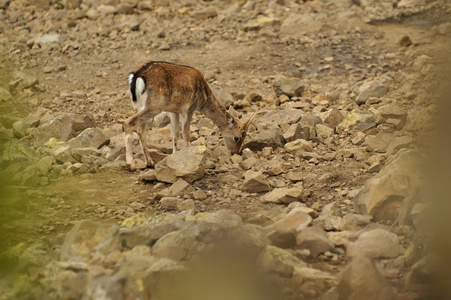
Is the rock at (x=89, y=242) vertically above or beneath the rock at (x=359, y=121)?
above

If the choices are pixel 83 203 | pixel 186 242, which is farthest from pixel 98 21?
pixel 186 242

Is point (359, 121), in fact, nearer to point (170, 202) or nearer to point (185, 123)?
point (185, 123)

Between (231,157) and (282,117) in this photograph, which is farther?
(282,117)

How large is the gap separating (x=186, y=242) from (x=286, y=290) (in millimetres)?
921

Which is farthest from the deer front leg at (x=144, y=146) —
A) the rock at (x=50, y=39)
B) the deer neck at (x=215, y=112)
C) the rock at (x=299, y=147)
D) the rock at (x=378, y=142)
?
the rock at (x=50, y=39)

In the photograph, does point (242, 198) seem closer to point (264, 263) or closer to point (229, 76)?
point (264, 263)

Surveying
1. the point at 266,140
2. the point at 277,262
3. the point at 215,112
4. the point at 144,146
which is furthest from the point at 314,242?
the point at 215,112

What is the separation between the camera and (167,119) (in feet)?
33.3

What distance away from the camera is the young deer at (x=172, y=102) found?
791 cm

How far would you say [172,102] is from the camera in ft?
26.9

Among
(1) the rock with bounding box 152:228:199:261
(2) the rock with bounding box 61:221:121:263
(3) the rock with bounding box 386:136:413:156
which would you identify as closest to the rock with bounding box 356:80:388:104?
(3) the rock with bounding box 386:136:413:156

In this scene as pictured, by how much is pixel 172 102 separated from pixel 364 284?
15.8 ft

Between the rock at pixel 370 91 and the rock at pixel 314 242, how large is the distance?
5.99m

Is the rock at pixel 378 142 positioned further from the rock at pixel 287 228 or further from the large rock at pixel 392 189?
the rock at pixel 287 228
